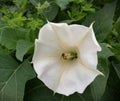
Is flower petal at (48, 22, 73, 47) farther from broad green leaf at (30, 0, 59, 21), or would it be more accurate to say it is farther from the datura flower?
broad green leaf at (30, 0, 59, 21)

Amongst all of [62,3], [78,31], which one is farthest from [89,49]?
[62,3]

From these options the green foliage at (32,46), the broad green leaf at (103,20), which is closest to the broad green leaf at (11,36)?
the green foliage at (32,46)

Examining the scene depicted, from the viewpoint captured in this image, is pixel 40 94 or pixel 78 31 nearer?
pixel 78 31

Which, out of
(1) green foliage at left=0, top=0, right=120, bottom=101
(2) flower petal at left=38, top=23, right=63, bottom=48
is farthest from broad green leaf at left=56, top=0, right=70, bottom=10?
(2) flower petal at left=38, top=23, right=63, bottom=48

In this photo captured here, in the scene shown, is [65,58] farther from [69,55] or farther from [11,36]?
[11,36]

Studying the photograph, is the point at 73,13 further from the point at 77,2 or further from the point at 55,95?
the point at 55,95

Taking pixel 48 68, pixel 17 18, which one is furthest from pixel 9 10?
pixel 48 68

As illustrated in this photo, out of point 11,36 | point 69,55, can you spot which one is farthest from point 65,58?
point 11,36

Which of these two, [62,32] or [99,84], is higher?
[62,32]
